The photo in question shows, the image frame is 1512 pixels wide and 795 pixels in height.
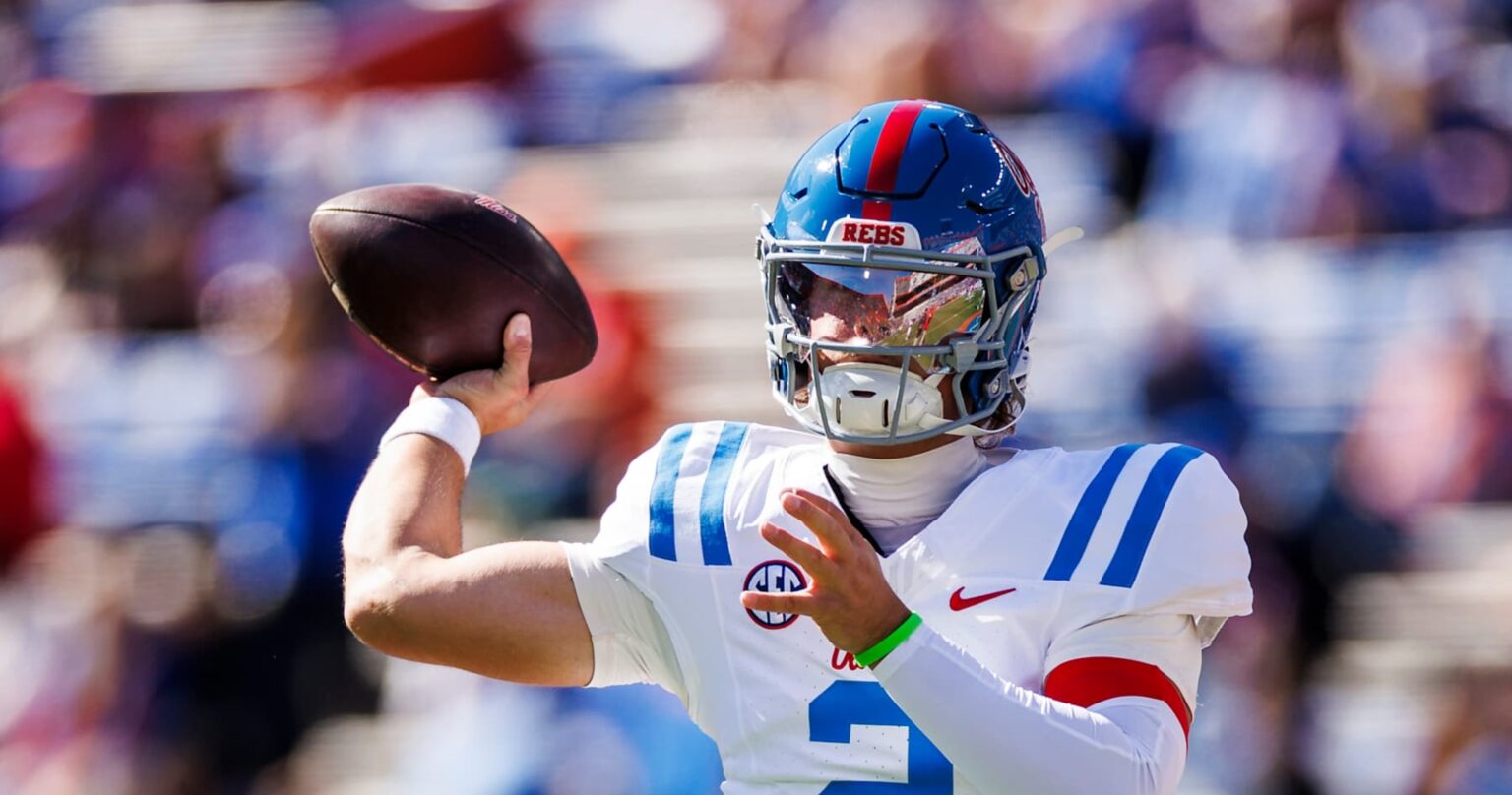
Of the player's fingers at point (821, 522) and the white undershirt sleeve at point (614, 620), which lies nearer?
the player's fingers at point (821, 522)

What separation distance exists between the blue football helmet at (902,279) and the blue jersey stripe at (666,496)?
0.14 metres

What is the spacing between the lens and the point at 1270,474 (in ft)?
14.6

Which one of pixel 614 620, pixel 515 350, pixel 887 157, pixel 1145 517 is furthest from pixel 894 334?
pixel 515 350

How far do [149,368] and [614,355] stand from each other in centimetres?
169

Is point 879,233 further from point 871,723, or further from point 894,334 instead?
point 871,723

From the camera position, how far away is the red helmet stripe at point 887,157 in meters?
1.84

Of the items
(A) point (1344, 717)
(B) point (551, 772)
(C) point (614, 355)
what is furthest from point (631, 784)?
(A) point (1344, 717)

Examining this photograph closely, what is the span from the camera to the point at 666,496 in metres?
1.93

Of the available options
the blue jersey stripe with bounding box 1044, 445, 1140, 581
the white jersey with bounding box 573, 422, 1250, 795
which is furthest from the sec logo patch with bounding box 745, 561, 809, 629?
the blue jersey stripe with bounding box 1044, 445, 1140, 581

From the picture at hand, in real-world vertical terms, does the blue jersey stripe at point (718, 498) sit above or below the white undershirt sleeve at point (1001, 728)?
above

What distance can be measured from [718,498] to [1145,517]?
0.42m

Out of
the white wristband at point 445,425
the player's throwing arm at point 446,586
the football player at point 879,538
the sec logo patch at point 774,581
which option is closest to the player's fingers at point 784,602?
the football player at point 879,538

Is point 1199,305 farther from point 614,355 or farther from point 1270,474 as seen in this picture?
point 614,355

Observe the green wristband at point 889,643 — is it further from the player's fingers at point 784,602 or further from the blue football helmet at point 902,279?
the blue football helmet at point 902,279
